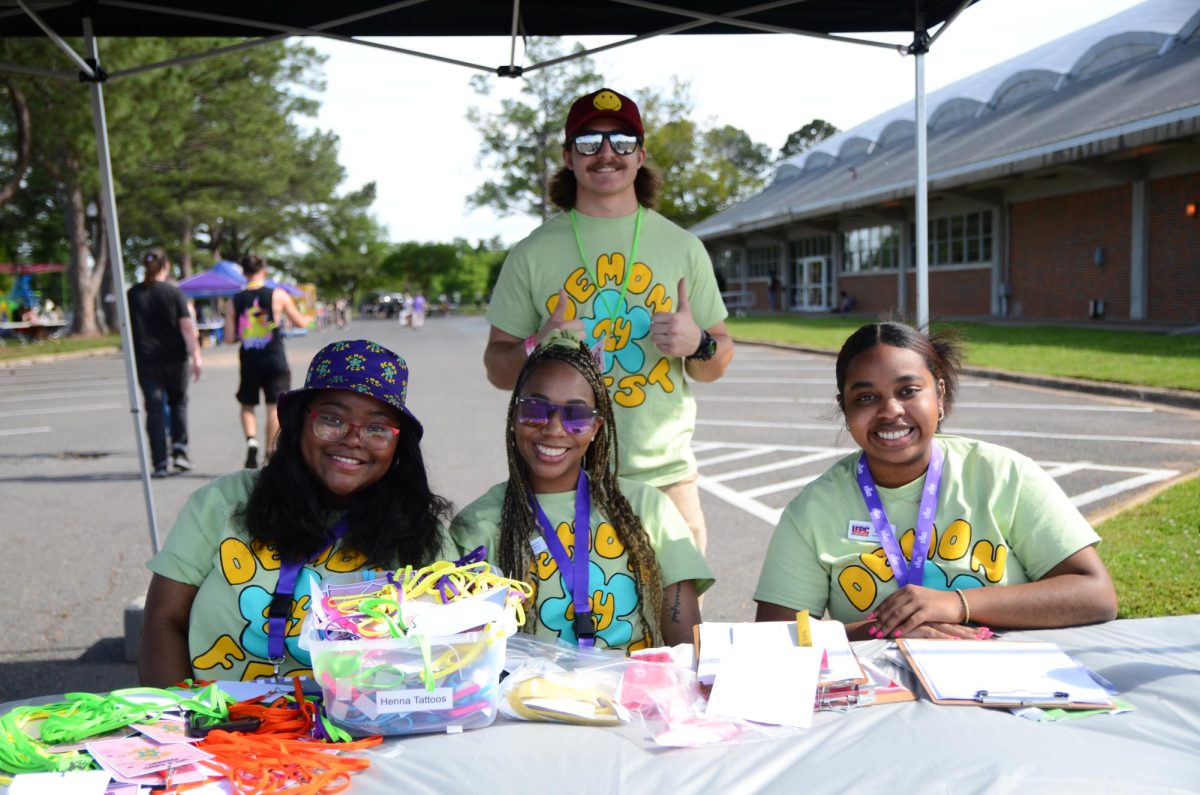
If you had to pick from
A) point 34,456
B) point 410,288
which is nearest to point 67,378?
point 34,456

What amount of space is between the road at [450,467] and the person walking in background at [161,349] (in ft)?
1.75

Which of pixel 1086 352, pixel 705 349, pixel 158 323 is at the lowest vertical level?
pixel 1086 352

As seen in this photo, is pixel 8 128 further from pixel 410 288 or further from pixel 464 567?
pixel 410 288

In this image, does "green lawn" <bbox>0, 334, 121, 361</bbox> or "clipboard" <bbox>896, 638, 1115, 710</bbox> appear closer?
"clipboard" <bbox>896, 638, 1115, 710</bbox>

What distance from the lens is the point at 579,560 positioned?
2525 mm

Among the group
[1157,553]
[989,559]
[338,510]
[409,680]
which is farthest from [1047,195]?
[409,680]

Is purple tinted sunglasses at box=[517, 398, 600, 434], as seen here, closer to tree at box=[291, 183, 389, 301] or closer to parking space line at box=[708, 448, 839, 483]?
parking space line at box=[708, 448, 839, 483]

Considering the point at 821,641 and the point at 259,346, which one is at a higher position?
the point at 259,346

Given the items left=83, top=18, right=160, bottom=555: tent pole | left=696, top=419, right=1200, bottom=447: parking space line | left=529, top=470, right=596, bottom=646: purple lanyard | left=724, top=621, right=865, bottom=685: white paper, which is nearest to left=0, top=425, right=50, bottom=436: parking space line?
left=696, top=419, right=1200, bottom=447: parking space line

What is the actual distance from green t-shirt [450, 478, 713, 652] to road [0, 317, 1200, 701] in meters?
0.94

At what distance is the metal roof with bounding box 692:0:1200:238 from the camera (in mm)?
19391

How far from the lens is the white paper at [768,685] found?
1818mm

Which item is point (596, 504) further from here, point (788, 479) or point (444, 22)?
point (788, 479)

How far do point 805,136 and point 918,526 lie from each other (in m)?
113
